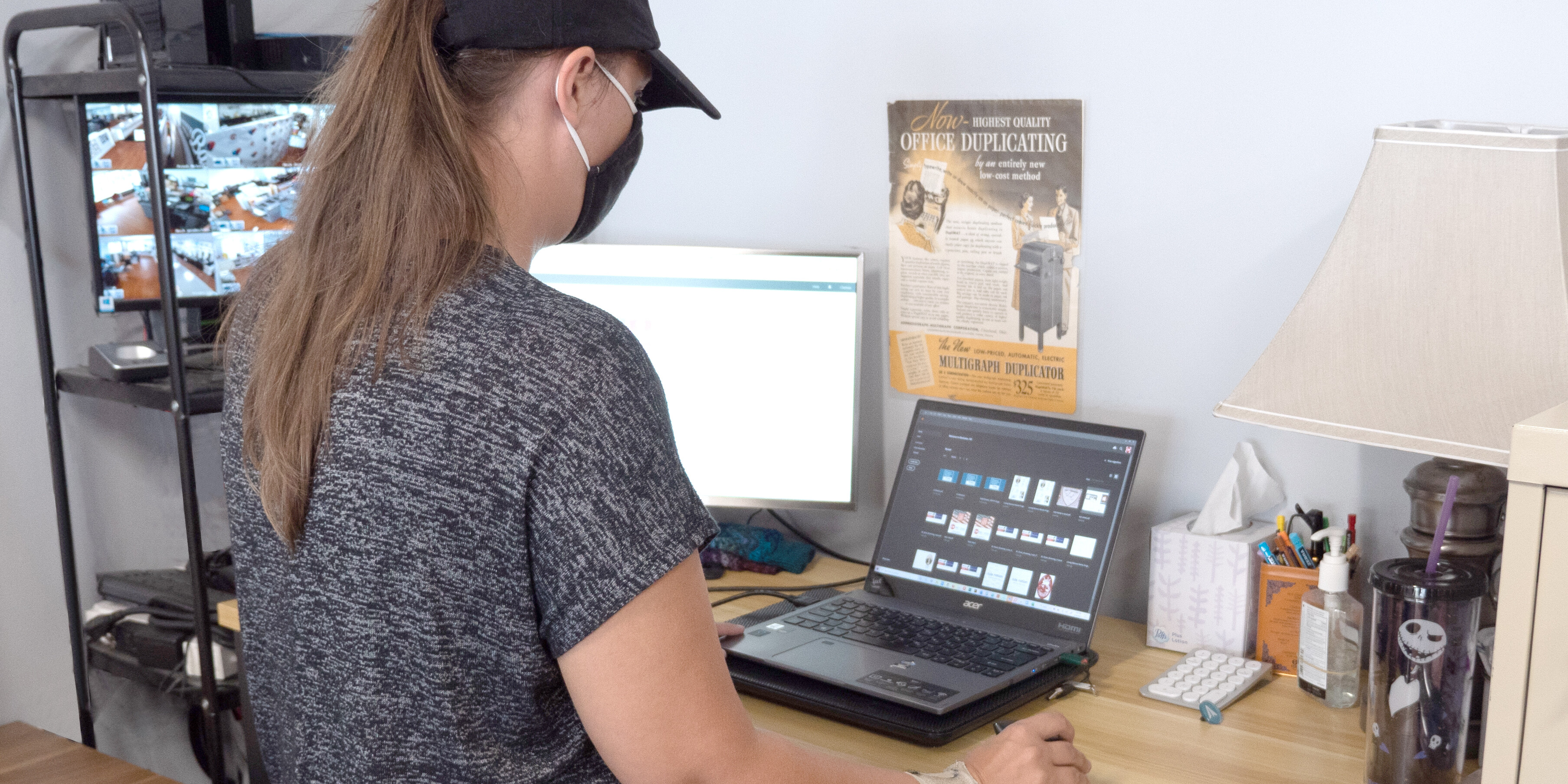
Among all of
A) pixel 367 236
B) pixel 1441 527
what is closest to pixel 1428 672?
pixel 1441 527

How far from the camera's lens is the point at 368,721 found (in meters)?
0.78

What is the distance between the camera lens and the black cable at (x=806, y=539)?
5.52 ft

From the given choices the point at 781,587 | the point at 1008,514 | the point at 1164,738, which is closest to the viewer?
the point at 1164,738

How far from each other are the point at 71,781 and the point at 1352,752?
1633mm

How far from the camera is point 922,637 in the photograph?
51.2 inches

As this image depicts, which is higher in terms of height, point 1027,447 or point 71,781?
point 1027,447

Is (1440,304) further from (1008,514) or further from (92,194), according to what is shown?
(92,194)

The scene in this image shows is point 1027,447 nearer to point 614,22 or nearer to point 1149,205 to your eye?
point 1149,205

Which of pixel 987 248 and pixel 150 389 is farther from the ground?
pixel 987 248

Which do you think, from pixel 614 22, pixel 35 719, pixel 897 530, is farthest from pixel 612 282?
pixel 35 719

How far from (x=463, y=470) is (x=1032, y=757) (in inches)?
20.9

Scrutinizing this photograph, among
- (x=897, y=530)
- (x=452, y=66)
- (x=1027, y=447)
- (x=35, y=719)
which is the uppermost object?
(x=452, y=66)

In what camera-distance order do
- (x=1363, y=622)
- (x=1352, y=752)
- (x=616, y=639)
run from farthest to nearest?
(x=1363, y=622) → (x=1352, y=752) → (x=616, y=639)

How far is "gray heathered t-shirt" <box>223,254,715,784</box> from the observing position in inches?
27.9
